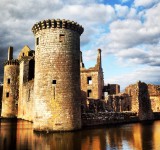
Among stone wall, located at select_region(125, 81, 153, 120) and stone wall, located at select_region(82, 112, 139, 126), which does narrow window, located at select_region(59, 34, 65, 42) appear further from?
stone wall, located at select_region(125, 81, 153, 120)

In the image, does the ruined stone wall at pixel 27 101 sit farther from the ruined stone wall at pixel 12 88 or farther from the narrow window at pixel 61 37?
the narrow window at pixel 61 37

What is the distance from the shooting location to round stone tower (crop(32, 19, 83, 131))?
18484mm

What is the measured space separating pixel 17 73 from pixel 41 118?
23.5 m

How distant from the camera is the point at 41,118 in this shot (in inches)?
739

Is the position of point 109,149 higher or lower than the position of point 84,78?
lower

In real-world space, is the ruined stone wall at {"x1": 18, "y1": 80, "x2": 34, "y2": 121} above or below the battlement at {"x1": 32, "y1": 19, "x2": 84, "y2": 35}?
below

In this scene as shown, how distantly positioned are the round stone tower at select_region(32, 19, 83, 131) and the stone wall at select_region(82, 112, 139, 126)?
3.79 meters

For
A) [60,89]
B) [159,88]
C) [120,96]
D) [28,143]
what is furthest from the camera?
[159,88]

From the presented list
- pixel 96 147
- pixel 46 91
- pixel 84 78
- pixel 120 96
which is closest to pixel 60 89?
pixel 46 91

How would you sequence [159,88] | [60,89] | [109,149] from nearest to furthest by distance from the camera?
[109,149]
[60,89]
[159,88]

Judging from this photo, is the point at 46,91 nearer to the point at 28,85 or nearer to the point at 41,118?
the point at 41,118

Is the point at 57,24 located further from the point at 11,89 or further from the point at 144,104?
the point at 11,89

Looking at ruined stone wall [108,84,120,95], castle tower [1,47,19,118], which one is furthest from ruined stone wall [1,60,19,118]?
ruined stone wall [108,84,120,95]

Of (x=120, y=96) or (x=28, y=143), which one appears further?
(x=120, y=96)
